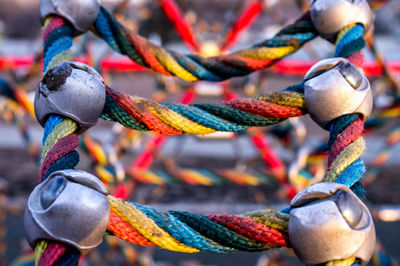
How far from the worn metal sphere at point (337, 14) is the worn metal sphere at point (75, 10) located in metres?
0.21

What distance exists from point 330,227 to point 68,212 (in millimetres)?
172

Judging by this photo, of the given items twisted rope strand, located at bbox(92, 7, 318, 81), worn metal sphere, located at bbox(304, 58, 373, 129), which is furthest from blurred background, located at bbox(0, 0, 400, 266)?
worn metal sphere, located at bbox(304, 58, 373, 129)

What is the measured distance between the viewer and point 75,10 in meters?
0.40

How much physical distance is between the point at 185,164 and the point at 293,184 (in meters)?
1.10

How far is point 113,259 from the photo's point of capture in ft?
3.93

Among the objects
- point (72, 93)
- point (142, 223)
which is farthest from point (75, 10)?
point (142, 223)

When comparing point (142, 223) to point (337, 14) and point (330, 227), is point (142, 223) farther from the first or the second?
point (337, 14)

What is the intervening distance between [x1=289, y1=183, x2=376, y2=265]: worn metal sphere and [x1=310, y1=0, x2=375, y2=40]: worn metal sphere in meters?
0.18

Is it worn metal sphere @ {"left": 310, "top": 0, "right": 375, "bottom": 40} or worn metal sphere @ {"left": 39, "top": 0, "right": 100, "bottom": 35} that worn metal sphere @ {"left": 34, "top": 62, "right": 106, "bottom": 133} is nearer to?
worn metal sphere @ {"left": 39, "top": 0, "right": 100, "bottom": 35}

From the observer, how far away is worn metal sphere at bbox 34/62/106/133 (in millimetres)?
334

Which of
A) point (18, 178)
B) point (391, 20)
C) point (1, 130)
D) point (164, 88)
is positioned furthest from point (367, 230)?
point (391, 20)

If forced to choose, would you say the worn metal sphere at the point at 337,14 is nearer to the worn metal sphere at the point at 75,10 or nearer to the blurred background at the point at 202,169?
the worn metal sphere at the point at 75,10

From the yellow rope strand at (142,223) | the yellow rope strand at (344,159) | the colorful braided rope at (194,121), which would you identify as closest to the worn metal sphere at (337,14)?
the colorful braided rope at (194,121)

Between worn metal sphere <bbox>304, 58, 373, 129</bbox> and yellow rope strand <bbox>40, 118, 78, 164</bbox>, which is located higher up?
worn metal sphere <bbox>304, 58, 373, 129</bbox>
